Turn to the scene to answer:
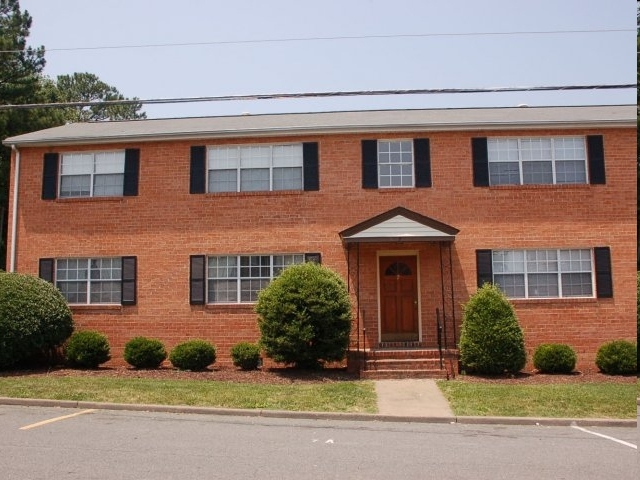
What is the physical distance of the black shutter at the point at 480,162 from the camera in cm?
1661

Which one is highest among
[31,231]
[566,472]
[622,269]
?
[31,231]

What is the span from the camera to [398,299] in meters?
16.6

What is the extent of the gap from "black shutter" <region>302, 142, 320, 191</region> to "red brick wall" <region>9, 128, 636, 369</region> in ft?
0.54

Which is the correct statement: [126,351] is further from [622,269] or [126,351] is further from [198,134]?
[622,269]

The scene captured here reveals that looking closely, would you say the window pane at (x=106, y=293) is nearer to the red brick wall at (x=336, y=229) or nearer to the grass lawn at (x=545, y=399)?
the red brick wall at (x=336, y=229)

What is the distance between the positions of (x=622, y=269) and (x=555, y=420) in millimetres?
7259

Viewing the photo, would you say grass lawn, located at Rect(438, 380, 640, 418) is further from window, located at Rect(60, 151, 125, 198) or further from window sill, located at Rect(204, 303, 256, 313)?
window, located at Rect(60, 151, 125, 198)

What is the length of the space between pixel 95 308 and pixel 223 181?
4700 millimetres

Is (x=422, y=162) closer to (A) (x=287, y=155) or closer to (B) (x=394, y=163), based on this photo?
(B) (x=394, y=163)

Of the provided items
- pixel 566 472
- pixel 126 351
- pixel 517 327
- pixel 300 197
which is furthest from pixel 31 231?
pixel 566 472

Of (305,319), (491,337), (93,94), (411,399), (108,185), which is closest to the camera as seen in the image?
(411,399)

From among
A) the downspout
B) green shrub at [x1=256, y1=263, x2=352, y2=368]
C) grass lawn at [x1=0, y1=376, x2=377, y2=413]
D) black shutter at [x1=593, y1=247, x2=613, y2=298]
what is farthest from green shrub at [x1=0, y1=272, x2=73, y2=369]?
black shutter at [x1=593, y1=247, x2=613, y2=298]

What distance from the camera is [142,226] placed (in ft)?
56.0

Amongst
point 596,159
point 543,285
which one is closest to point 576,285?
point 543,285
